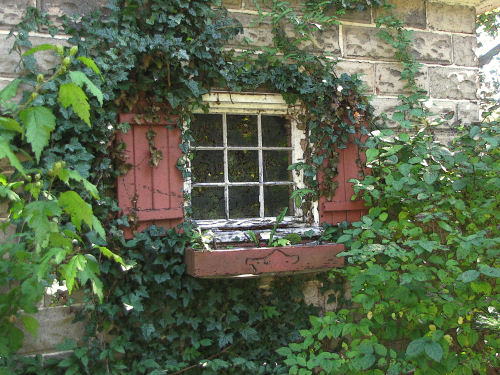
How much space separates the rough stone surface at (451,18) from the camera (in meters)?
3.75

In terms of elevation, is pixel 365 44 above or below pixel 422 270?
above

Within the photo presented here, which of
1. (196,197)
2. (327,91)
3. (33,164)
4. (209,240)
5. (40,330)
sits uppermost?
(327,91)

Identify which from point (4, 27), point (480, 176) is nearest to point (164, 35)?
point (4, 27)

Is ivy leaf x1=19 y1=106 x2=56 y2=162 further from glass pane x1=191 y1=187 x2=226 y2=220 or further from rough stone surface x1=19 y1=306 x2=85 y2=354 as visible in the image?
glass pane x1=191 y1=187 x2=226 y2=220

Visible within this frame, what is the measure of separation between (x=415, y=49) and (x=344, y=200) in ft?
4.69

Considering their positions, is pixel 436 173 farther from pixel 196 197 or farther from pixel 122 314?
pixel 122 314

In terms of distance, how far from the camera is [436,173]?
2896mm

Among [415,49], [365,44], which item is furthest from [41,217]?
[415,49]

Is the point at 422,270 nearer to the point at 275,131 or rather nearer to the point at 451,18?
the point at 275,131

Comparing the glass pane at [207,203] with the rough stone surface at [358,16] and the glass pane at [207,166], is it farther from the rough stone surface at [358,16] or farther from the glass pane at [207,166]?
the rough stone surface at [358,16]

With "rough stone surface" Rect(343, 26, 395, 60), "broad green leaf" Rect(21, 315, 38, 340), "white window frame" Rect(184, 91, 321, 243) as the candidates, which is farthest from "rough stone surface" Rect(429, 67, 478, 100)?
"broad green leaf" Rect(21, 315, 38, 340)

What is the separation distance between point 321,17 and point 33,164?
85.6 inches

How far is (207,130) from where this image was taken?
3.31m

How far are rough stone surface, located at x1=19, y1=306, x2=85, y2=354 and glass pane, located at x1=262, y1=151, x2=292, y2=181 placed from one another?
5.37 feet
